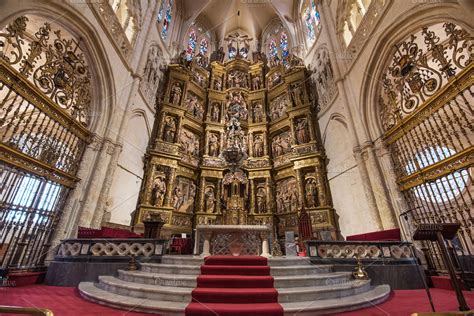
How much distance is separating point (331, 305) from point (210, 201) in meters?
9.33

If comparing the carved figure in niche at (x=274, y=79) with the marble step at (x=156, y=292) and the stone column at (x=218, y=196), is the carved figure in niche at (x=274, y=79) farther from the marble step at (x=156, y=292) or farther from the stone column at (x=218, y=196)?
the marble step at (x=156, y=292)

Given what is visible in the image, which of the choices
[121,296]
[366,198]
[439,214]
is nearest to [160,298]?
[121,296]

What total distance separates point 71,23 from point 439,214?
1186 cm

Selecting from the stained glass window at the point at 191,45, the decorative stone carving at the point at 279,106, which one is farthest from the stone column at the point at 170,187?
the stained glass window at the point at 191,45

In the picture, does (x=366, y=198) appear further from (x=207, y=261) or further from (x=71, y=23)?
(x=71, y=23)

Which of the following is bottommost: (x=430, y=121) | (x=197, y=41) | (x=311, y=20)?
(x=430, y=121)

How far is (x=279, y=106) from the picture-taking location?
1430cm

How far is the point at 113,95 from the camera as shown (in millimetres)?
8586

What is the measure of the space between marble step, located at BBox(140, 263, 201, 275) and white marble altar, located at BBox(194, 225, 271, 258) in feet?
3.94

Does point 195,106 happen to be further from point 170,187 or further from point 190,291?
point 190,291

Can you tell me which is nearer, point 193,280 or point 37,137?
point 193,280

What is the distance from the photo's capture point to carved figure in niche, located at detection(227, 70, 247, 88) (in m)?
15.9

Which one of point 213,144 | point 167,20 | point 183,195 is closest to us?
point 183,195

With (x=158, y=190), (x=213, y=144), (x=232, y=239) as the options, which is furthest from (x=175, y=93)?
(x=232, y=239)
